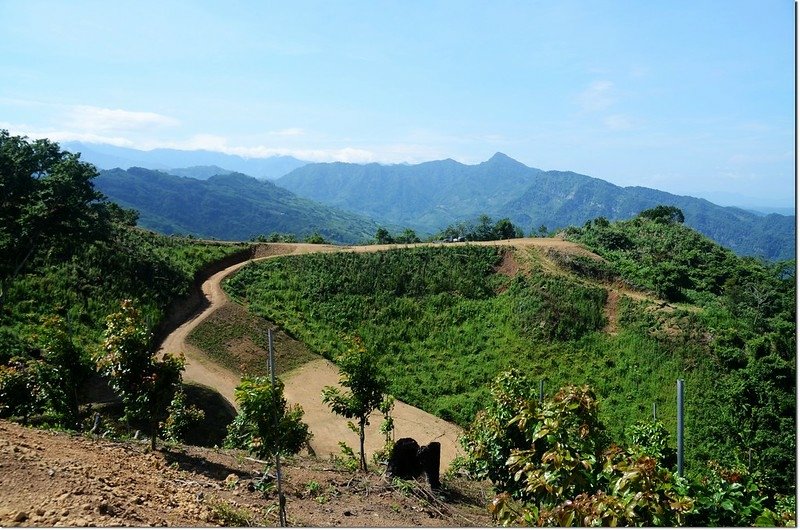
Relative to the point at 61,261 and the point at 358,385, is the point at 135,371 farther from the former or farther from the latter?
the point at 61,261

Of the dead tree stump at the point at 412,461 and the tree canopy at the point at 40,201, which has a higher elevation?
the tree canopy at the point at 40,201

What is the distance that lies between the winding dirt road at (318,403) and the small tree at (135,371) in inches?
205

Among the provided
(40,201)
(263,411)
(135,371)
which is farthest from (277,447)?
(40,201)

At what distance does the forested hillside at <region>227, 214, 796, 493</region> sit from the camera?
19641 millimetres

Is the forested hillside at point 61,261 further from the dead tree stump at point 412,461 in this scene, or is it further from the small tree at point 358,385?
the dead tree stump at point 412,461

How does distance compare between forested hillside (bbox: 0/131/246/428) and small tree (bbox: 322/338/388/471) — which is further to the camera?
forested hillside (bbox: 0/131/246/428)

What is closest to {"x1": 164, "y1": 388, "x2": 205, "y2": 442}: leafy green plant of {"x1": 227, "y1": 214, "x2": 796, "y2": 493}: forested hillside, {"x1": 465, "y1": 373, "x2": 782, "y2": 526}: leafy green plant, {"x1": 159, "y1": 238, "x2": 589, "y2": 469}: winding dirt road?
{"x1": 159, "y1": 238, "x2": 589, "y2": 469}: winding dirt road

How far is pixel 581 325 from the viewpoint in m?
25.6

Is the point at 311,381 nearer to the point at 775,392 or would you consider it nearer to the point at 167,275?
the point at 167,275

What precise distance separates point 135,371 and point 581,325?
21617 mm

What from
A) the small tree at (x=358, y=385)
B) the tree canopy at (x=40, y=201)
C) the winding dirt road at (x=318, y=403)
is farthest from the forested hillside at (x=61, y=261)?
the small tree at (x=358, y=385)

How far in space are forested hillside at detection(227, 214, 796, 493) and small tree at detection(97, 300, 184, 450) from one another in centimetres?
1069

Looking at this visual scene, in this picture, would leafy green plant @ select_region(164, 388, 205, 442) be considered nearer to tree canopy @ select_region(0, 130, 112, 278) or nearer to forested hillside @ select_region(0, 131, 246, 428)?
forested hillside @ select_region(0, 131, 246, 428)

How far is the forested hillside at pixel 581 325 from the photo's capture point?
64.4 ft
